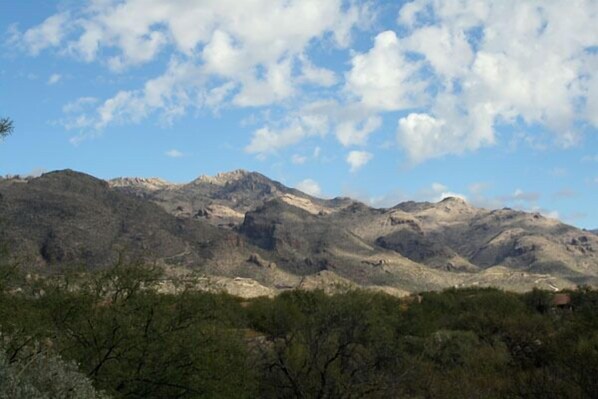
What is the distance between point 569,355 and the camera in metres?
27.1

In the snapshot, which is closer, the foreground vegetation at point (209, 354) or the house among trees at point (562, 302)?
the foreground vegetation at point (209, 354)

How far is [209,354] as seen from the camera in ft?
71.2

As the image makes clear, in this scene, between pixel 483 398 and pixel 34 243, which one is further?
pixel 34 243

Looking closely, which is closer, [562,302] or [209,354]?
[209,354]

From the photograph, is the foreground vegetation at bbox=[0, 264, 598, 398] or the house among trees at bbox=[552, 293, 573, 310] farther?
the house among trees at bbox=[552, 293, 573, 310]

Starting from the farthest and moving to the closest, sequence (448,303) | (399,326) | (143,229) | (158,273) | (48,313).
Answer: (143,229)
(448,303)
(399,326)
(158,273)
(48,313)

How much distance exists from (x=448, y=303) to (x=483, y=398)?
36936mm

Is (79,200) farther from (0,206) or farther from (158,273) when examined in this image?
(158,273)

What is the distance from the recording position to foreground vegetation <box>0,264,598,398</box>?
17797 mm

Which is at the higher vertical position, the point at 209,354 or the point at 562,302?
the point at 562,302

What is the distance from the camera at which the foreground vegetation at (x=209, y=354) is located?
17797 millimetres

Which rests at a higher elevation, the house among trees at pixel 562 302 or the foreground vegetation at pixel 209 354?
the house among trees at pixel 562 302

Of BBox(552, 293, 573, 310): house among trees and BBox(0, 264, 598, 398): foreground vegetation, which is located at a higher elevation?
BBox(552, 293, 573, 310): house among trees

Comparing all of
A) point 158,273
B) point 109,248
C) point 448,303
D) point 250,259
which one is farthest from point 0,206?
point 158,273
